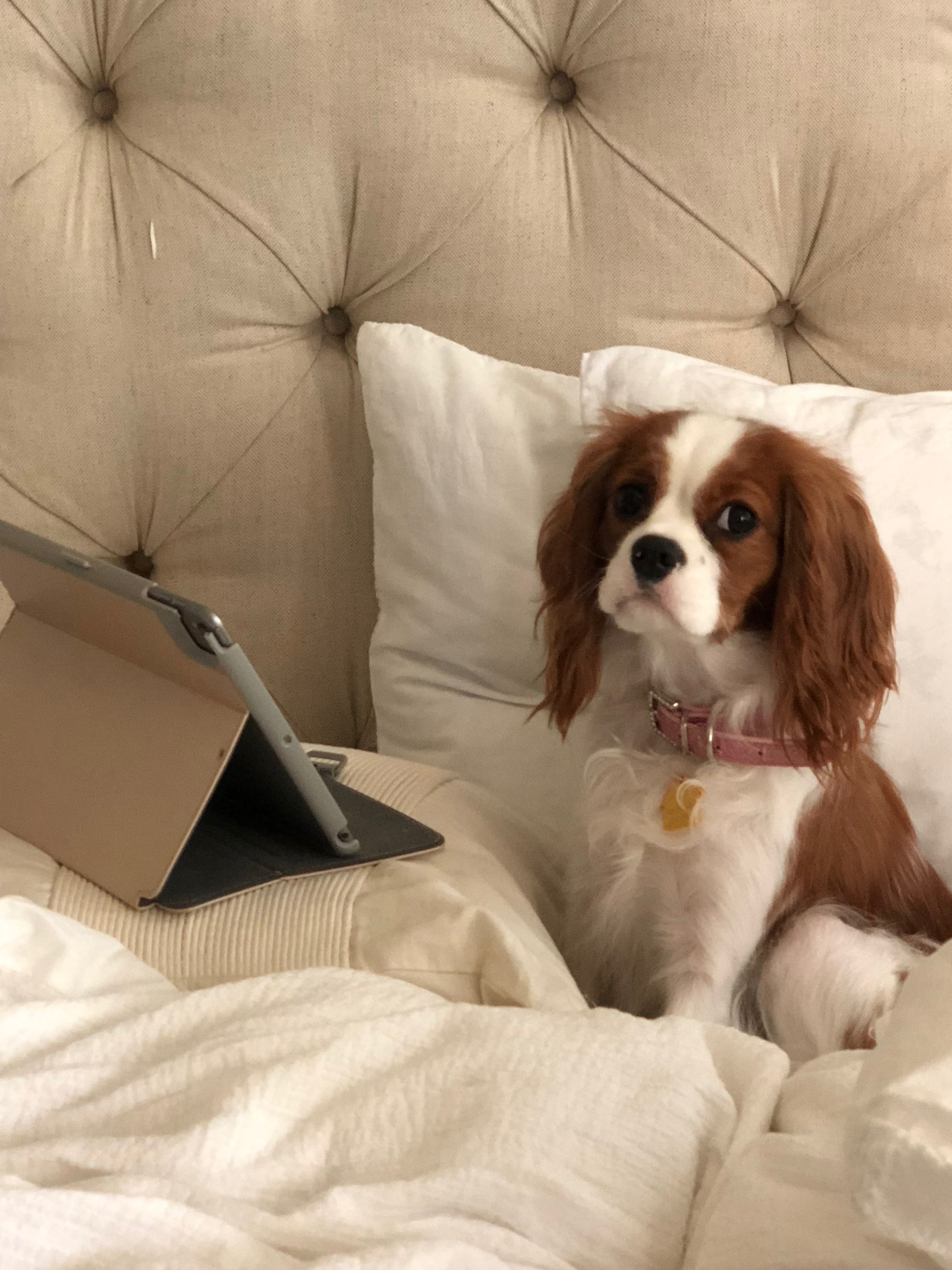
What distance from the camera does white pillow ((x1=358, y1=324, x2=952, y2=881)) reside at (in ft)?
3.52

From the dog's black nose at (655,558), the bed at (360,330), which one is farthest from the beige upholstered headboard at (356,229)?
the dog's black nose at (655,558)

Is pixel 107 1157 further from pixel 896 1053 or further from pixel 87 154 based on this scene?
pixel 87 154

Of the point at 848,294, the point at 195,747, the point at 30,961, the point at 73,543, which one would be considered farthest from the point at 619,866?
the point at 73,543

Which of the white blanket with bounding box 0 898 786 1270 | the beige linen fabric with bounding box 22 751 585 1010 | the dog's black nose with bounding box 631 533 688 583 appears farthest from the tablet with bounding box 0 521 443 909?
the dog's black nose with bounding box 631 533 688 583

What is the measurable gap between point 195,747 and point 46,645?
232 millimetres

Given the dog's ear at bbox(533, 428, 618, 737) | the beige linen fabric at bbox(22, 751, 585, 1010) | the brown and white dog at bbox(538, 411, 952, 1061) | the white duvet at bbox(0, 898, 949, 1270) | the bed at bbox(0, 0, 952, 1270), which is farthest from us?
the dog's ear at bbox(533, 428, 618, 737)

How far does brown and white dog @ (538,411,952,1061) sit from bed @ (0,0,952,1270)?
12 centimetres

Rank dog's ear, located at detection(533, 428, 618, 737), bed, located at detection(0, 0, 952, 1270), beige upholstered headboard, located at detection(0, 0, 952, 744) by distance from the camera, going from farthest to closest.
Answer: beige upholstered headboard, located at detection(0, 0, 952, 744) < dog's ear, located at detection(533, 428, 618, 737) < bed, located at detection(0, 0, 952, 1270)

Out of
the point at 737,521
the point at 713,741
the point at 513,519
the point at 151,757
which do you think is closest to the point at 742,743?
the point at 713,741

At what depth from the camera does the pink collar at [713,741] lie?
102 centimetres

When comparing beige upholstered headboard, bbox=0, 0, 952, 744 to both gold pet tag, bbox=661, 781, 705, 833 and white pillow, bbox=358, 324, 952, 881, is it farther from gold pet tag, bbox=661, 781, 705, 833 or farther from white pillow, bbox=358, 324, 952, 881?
gold pet tag, bbox=661, 781, 705, 833

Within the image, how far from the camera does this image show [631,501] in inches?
40.4

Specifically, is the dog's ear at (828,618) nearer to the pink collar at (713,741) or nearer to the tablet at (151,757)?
the pink collar at (713,741)

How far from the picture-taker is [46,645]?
107 centimetres
